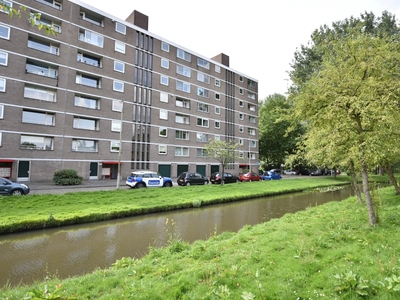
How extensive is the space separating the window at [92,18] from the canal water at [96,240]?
2699 cm

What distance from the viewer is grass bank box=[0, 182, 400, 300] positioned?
3.82 m

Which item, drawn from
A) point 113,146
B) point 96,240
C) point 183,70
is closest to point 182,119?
point 183,70

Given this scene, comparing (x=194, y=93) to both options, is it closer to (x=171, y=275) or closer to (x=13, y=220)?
(x=13, y=220)

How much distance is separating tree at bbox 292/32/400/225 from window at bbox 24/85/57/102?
85.1ft

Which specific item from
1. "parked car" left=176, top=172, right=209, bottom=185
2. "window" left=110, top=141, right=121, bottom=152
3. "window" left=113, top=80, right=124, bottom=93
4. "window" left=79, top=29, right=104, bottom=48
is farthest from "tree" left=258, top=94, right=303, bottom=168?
"window" left=79, top=29, right=104, bottom=48

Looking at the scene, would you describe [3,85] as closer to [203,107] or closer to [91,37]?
[91,37]

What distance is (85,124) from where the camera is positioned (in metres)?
28.0

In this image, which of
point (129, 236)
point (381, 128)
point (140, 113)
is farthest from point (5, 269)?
point (140, 113)

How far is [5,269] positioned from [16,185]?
11499mm

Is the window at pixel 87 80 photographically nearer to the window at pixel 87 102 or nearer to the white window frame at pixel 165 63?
the window at pixel 87 102

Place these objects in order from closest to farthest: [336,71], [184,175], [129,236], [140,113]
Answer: [336,71] < [129,236] < [184,175] < [140,113]

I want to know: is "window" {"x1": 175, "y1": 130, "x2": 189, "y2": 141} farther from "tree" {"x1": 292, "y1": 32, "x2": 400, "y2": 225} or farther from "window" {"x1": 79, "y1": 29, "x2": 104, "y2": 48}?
"tree" {"x1": 292, "y1": 32, "x2": 400, "y2": 225}

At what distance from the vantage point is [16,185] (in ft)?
51.8

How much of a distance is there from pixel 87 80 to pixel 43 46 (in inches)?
205
